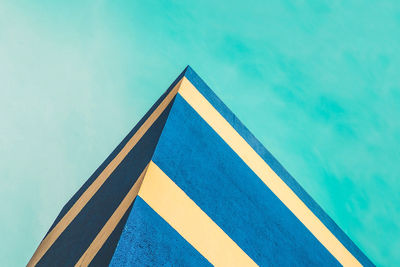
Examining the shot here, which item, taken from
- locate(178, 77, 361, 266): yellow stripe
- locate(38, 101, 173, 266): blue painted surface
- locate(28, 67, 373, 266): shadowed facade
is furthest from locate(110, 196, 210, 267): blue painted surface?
locate(178, 77, 361, 266): yellow stripe

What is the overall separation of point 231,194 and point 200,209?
0.34 m

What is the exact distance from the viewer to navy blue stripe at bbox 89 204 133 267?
1.23 metres

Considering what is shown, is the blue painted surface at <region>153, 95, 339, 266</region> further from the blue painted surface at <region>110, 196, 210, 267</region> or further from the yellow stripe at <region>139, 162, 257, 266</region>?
the blue painted surface at <region>110, 196, 210, 267</region>

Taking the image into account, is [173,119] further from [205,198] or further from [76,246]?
[76,246]

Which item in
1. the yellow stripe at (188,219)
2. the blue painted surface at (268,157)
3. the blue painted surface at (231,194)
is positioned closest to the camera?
the yellow stripe at (188,219)

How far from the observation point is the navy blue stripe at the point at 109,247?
123cm

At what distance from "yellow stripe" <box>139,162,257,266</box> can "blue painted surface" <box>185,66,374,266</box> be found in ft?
3.15

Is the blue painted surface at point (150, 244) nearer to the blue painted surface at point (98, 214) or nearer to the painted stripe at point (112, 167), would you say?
the blue painted surface at point (98, 214)

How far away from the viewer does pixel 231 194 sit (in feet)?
6.57

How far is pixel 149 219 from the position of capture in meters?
1.42

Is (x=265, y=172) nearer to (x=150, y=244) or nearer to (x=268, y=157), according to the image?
(x=268, y=157)

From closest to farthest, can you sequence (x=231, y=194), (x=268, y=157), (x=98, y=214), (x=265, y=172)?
(x=98, y=214)
(x=231, y=194)
(x=265, y=172)
(x=268, y=157)

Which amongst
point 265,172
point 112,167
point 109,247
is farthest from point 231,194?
point 112,167

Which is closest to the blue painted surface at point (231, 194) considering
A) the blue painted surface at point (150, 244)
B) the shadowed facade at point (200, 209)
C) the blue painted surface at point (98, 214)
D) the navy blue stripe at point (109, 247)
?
the shadowed facade at point (200, 209)
